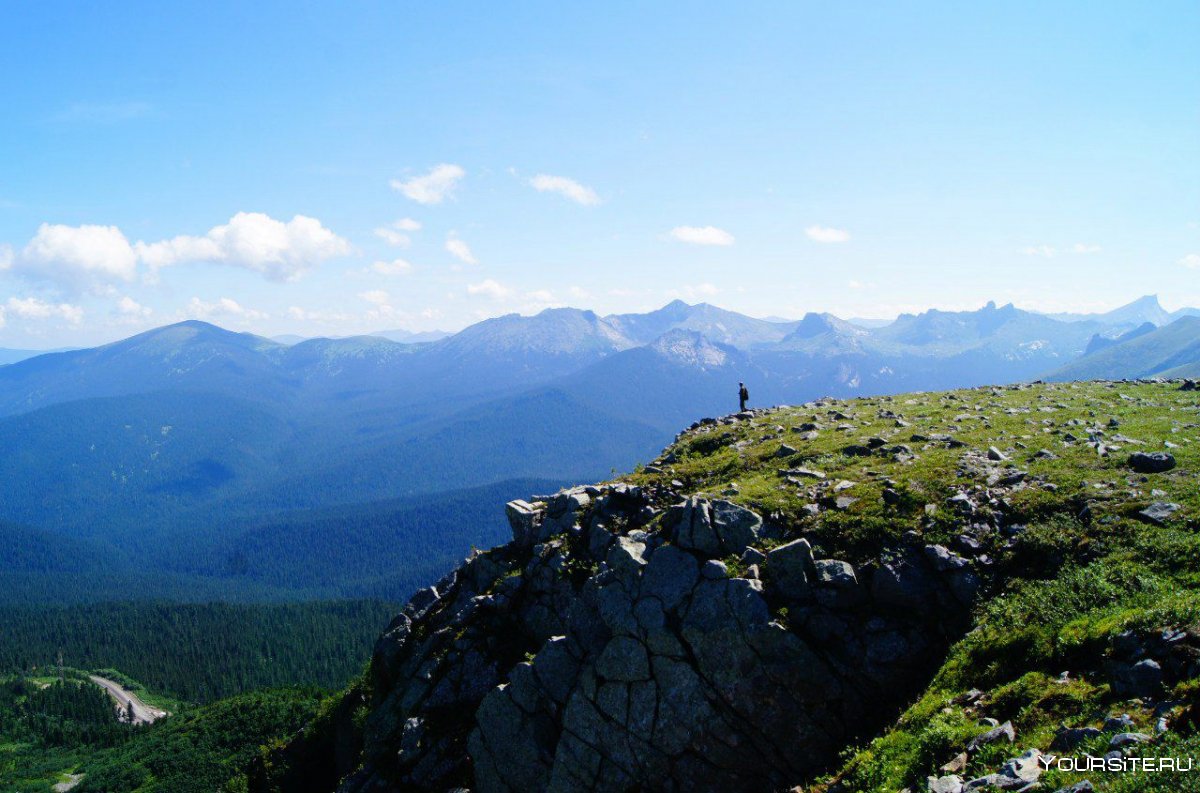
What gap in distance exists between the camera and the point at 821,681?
18125 millimetres

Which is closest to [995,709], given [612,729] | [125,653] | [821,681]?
[821,681]

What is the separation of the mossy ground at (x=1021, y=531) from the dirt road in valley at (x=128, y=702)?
180465 mm

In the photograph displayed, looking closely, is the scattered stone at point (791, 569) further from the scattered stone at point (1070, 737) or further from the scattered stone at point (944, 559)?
the scattered stone at point (1070, 737)

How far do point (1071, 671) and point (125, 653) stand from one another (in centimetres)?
25930

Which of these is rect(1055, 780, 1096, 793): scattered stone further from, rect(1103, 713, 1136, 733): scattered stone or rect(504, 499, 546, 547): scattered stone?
rect(504, 499, 546, 547): scattered stone

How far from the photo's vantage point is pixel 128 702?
6471 inches

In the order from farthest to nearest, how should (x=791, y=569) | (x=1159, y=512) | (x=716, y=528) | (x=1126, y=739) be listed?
(x=716, y=528), (x=791, y=569), (x=1159, y=512), (x=1126, y=739)

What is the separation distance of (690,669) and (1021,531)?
11429 millimetres

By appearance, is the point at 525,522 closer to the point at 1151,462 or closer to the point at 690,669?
the point at 690,669

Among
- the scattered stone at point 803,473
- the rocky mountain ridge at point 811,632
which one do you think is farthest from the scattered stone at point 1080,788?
the scattered stone at point 803,473

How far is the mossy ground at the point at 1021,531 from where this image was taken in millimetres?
13266

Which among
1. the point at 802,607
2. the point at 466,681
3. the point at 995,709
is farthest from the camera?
the point at 466,681

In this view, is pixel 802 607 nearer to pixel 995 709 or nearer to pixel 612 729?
pixel 995 709

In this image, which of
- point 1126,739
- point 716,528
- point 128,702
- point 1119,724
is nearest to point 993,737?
point 1119,724
